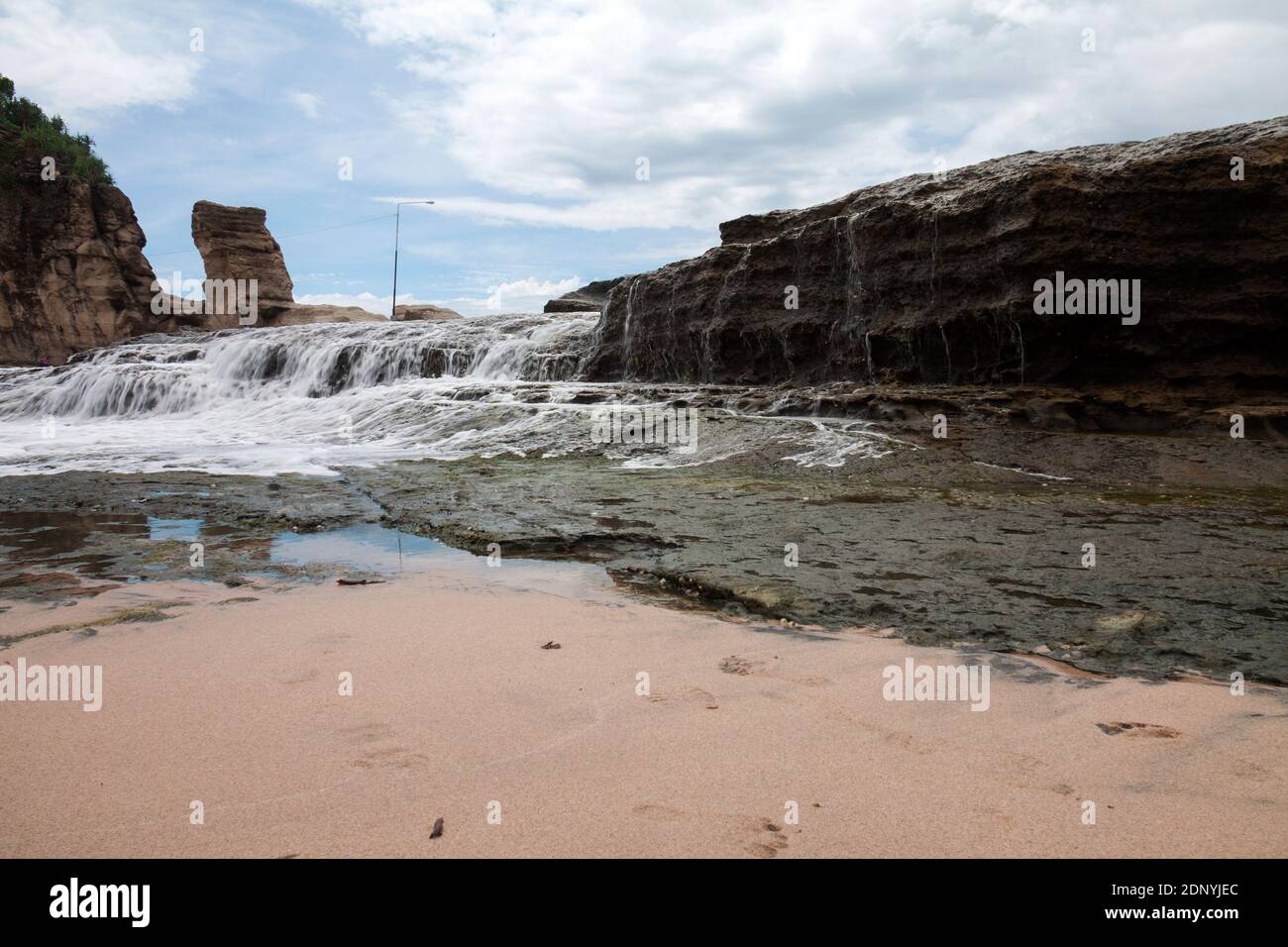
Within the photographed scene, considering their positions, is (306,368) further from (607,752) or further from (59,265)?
(607,752)

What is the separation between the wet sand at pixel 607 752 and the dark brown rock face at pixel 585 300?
21.4m

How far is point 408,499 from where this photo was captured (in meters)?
6.31

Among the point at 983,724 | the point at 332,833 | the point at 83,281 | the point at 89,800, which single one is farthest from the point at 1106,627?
the point at 83,281

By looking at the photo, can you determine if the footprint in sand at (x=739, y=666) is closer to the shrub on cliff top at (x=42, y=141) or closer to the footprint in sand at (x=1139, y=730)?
the footprint in sand at (x=1139, y=730)

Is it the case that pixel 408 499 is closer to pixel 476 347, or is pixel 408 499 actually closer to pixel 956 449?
pixel 956 449

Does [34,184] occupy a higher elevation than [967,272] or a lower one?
higher

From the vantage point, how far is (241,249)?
110 feet

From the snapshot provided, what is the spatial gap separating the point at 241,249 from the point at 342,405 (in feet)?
76.1

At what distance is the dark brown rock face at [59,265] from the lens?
1129 inches

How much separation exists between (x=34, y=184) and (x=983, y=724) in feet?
119

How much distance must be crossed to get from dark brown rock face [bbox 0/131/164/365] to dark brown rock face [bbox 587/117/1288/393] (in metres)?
27.5

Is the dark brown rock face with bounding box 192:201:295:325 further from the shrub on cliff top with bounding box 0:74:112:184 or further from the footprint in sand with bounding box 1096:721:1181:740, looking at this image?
the footprint in sand with bounding box 1096:721:1181:740

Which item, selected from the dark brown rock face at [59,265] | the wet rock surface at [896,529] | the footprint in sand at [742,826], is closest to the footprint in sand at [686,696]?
the footprint in sand at [742,826]

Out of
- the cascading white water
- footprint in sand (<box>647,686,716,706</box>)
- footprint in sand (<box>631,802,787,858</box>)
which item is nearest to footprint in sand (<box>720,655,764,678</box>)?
footprint in sand (<box>647,686,716,706</box>)
